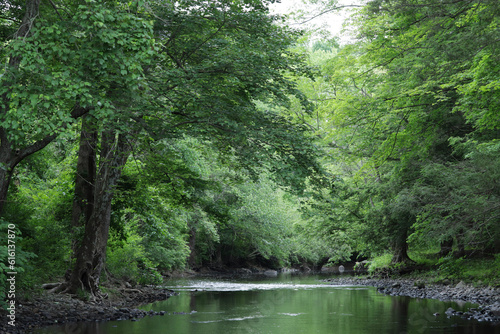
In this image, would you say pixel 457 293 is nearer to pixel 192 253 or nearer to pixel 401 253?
pixel 401 253

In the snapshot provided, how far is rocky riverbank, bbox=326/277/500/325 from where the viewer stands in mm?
12031

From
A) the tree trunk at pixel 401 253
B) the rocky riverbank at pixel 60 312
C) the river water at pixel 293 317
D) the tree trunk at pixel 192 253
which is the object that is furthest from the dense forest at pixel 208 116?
the tree trunk at pixel 192 253

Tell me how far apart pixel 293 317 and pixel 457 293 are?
7.02 metres

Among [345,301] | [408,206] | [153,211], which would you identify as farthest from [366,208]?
[153,211]

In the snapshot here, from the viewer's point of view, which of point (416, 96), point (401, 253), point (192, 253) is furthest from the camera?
point (192, 253)

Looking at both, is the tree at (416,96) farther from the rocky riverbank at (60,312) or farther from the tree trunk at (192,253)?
the tree trunk at (192,253)

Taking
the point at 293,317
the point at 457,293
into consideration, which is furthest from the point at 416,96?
the point at 293,317

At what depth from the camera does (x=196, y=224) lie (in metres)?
31.4

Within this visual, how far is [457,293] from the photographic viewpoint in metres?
16.3

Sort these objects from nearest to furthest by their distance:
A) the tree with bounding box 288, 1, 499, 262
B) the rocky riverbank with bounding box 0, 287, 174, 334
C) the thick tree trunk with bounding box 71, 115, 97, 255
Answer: the rocky riverbank with bounding box 0, 287, 174, 334
the tree with bounding box 288, 1, 499, 262
the thick tree trunk with bounding box 71, 115, 97, 255

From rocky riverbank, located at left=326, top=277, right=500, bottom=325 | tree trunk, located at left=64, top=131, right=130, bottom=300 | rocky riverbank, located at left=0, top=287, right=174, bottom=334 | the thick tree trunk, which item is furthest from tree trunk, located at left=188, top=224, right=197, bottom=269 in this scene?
tree trunk, located at left=64, top=131, right=130, bottom=300

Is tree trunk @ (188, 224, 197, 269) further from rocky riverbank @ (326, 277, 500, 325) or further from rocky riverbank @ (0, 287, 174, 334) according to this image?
rocky riverbank @ (0, 287, 174, 334)

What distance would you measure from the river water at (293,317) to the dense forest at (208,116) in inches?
93.1

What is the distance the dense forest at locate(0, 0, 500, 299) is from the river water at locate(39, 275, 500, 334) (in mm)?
2364
